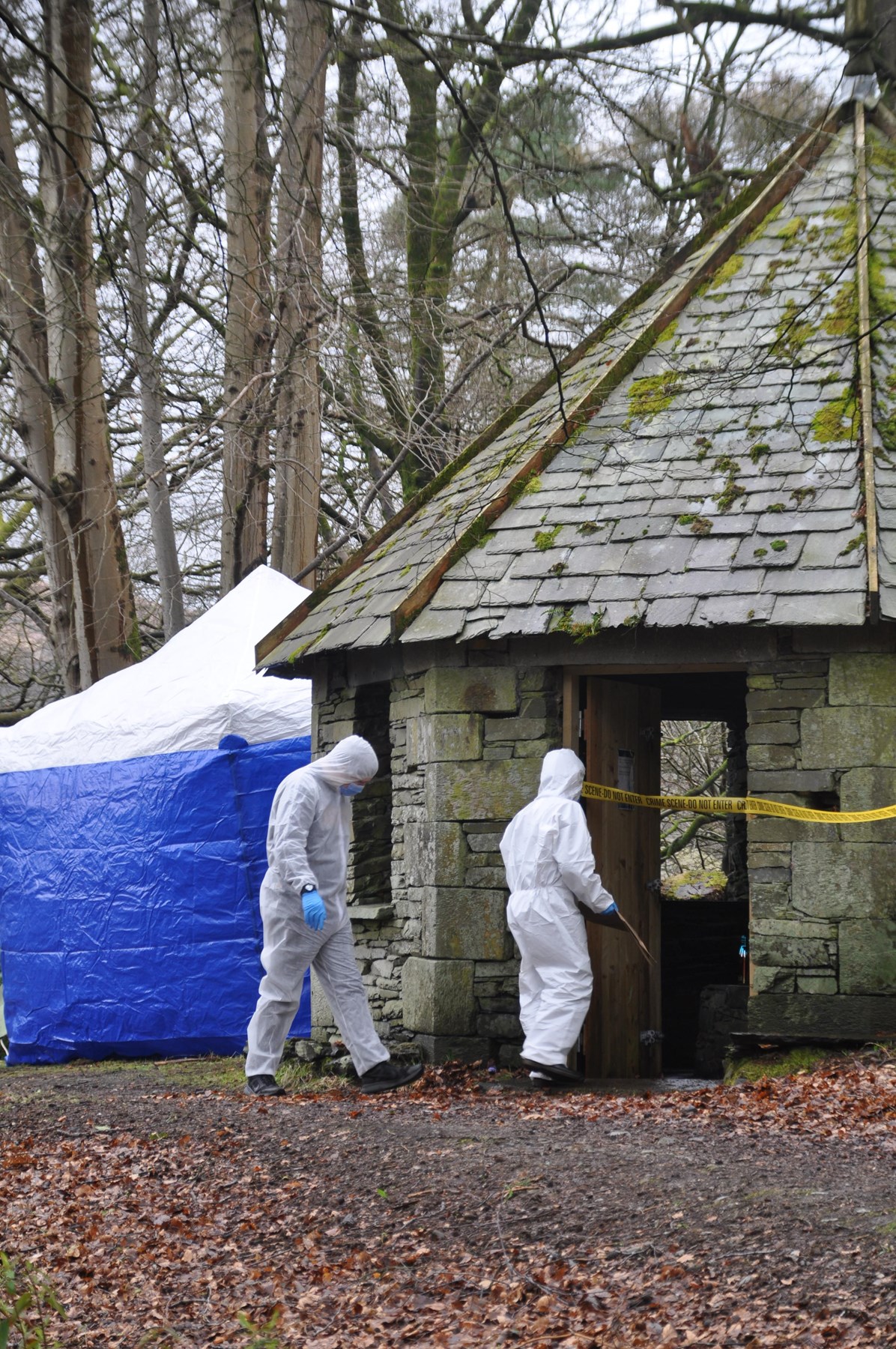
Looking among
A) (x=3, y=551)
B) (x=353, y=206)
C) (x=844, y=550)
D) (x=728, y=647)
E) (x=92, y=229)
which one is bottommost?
(x=728, y=647)

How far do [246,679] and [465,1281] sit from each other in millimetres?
6438

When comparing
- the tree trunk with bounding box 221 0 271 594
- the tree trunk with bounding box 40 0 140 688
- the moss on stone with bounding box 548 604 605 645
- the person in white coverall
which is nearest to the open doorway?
the moss on stone with bounding box 548 604 605 645

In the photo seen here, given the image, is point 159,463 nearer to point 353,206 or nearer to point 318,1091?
point 353,206

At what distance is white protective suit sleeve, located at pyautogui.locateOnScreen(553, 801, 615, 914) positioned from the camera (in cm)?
721

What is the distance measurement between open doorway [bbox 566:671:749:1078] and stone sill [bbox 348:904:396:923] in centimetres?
125

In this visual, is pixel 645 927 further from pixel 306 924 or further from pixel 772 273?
pixel 772 273

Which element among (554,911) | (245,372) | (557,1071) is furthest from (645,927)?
(245,372)

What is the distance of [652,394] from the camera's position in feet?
28.4

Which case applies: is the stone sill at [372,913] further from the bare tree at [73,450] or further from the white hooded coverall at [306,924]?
the bare tree at [73,450]

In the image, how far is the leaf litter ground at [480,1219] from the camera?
3.83 meters

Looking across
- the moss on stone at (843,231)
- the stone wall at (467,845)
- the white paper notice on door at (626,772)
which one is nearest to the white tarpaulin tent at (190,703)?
the stone wall at (467,845)

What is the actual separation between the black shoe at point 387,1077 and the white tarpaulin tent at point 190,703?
10.2 feet

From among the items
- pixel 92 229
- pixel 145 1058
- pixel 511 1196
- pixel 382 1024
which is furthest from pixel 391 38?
pixel 145 1058

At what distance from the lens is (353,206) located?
13.2m
